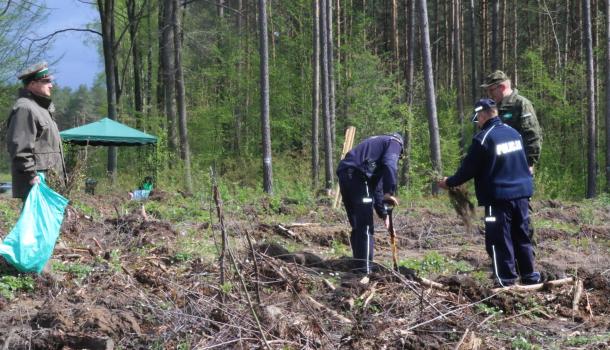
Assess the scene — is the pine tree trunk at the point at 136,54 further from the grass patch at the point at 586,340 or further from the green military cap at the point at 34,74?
the grass patch at the point at 586,340

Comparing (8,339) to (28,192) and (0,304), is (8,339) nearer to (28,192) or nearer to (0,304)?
(0,304)

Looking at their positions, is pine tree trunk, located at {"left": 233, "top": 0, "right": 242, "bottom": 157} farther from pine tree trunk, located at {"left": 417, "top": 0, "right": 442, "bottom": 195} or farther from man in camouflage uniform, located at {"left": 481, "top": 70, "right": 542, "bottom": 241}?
man in camouflage uniform, located at {"left": 481, "top": 70, "right": 542, "bottom": 241}

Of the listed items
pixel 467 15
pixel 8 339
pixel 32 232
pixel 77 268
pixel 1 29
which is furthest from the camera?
pixel 467 15

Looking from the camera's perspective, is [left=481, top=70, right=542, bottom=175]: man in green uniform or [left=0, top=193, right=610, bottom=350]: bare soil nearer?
[left=0, top=193, right=610, bottom=350]: bare soil

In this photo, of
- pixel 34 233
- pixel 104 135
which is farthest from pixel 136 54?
pixel 34 233

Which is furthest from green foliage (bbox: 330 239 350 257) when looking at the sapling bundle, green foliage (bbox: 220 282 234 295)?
green foliage (bbox: 220 282 234 295)

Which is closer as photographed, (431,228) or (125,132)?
(431,228)

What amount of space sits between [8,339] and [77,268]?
1976mm

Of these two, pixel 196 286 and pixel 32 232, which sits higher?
pixel 32 232

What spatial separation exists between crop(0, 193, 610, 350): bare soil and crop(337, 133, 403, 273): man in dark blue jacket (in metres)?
0.33

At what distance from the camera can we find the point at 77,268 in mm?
6059

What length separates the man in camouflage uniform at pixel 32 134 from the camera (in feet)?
18.5

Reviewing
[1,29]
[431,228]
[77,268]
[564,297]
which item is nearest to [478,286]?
[564,297]

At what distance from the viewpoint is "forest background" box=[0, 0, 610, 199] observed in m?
22.1
